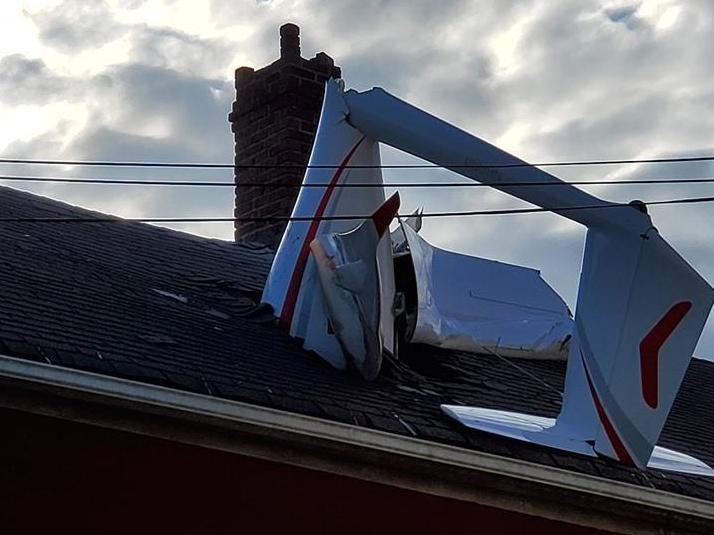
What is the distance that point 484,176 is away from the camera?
24.7 feet

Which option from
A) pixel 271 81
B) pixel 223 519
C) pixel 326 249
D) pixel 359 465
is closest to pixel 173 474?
pixel 223 519

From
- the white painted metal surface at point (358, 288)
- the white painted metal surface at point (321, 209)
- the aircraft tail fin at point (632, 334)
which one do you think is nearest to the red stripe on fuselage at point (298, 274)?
the white painted metal surface at point (321, 209)

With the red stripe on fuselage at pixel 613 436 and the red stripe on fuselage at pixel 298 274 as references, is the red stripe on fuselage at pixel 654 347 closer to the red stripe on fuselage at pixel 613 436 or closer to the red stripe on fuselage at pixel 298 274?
the red stripe on fuselage at pixel 613 436

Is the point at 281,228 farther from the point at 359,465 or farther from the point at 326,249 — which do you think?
the point at 359,465

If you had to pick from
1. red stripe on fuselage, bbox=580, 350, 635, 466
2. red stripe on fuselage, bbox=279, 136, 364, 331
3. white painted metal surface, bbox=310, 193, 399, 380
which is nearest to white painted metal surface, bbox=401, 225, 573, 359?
red stripe on fuselage, bbox=279, 136, 364, 331

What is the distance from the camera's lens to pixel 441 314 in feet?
28.5

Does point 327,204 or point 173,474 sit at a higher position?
point 327,204

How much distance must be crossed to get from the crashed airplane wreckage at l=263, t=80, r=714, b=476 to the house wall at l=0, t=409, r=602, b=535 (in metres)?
0.69

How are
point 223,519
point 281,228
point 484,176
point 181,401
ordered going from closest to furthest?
point 181,401
point 223,519
point 484,176
point 281,228

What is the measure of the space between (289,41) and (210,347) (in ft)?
15.9

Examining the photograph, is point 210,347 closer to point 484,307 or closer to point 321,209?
point 321,209

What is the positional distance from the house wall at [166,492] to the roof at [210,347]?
0.32 m

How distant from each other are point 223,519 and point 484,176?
268 centimetres

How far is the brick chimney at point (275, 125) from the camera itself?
10617mm
